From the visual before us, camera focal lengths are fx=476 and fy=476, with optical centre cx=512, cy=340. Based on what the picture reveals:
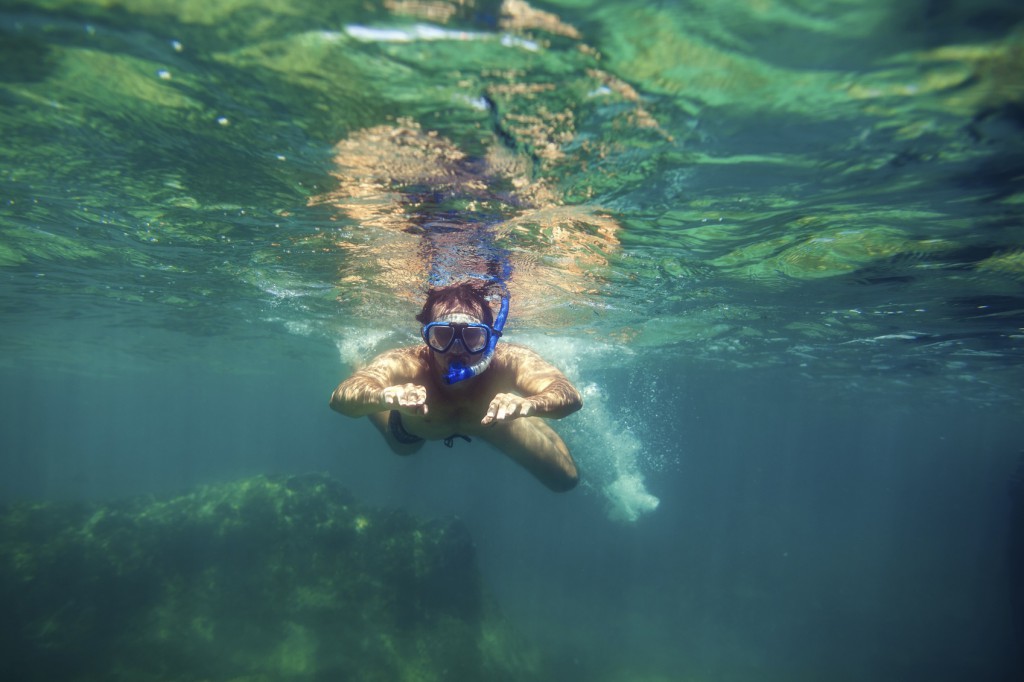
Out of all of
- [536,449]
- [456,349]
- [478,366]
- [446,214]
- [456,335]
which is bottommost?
[536,449]

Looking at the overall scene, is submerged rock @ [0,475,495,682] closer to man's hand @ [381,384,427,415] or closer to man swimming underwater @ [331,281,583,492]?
man swimming underwater @ [331,281,583,492]

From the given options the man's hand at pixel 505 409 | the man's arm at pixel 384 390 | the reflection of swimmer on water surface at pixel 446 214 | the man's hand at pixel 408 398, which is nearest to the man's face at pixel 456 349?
the man's arm at pixel 384 390

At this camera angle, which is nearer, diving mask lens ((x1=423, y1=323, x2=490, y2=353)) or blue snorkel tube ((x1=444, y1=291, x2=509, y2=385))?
blue snorkel tube ((x1=444, y1=291, x2=509, y2=385))

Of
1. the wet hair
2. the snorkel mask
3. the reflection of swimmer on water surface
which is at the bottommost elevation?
the snorkel mask

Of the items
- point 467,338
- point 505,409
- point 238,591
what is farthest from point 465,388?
point 238,591

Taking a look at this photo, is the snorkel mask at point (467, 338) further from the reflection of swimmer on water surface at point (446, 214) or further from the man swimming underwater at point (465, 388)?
the reflection of swimmer on water surface at point (446, 214)

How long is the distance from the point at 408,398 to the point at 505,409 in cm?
106

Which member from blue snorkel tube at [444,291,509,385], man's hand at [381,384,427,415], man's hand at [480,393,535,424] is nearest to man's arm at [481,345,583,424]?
man's hand at [480,393,535,424]

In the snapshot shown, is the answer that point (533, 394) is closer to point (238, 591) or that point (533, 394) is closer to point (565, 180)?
point (565, 180)

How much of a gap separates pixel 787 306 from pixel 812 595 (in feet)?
113

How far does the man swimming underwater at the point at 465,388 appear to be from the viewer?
210 inches

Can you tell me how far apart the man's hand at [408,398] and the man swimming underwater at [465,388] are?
0.03 ft

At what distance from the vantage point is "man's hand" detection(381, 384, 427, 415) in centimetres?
484

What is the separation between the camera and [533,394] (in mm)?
6301
